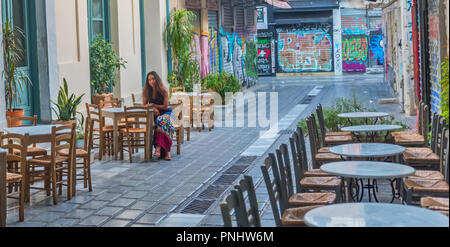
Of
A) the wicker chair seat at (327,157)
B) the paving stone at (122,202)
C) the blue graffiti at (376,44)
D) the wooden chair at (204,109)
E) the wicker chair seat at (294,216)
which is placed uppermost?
the blue graffiti at (376,44)

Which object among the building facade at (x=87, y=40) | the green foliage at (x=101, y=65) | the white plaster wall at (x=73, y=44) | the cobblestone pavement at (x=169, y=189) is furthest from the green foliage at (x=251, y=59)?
the white plaster wall at (x=73, y=44)

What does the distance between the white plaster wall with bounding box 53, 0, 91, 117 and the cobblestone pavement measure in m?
2.45

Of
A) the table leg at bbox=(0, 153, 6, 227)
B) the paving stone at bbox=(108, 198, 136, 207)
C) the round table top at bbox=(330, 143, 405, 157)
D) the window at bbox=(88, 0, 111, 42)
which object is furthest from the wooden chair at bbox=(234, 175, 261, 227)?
the window at bbox=(88, 0, 111, 42)

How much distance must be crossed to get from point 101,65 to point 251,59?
713 inches

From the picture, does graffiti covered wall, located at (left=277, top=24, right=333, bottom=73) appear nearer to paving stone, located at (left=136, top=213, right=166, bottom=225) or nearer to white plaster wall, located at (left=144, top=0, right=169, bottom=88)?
white plaster wall, located at (left=144, top=0, right=169, bottom=88)

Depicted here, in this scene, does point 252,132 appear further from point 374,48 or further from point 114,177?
point 374,48

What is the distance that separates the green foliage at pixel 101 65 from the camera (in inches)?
565

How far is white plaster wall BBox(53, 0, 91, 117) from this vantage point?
514 inches

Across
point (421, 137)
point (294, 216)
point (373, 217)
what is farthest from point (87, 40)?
point (373, 217)

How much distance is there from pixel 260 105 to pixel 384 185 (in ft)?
40.1

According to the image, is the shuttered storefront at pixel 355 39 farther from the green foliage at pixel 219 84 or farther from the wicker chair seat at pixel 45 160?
the wicker chair seat at pixel 45 160

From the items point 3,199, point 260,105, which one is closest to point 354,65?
point 260,105

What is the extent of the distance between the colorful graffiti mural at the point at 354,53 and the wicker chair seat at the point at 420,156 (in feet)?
100

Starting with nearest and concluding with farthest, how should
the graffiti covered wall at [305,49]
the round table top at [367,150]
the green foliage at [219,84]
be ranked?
the round table top at [367,150], the green foliage at [219,84], the graffiti covered wall at [305,49]
